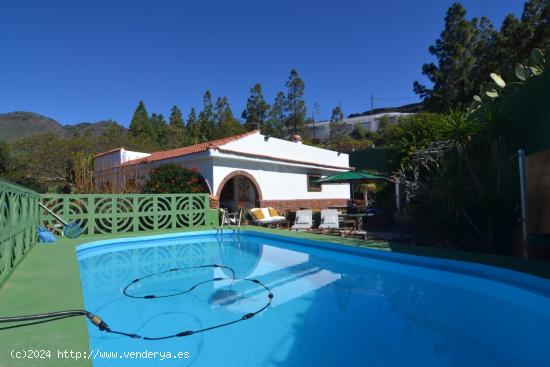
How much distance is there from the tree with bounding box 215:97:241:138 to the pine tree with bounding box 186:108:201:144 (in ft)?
11.7

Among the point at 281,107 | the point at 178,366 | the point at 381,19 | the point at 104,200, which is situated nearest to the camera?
the point at 178,366

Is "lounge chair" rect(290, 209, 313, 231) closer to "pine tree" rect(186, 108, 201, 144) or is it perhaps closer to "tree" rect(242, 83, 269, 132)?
"tree" rect(242, 83, 269, 132)

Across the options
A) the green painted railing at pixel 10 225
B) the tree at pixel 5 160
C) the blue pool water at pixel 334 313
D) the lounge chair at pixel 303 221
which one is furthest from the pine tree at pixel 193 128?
the green painted railing at pixel 10 225

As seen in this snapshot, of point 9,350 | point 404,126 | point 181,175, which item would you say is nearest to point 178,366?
point 9,350

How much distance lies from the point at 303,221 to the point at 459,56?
22.8 meters

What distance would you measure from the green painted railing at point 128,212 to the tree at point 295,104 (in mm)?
30887

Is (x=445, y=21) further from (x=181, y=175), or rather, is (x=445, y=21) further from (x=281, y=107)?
(x=181, y=175)

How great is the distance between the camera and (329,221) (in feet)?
41.5

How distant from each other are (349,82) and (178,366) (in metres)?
Answer: 29.9

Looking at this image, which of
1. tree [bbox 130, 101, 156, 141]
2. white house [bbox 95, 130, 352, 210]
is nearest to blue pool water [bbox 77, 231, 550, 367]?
white house [bbox 95, 130, 352, 210]

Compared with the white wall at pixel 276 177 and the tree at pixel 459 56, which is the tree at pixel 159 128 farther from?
the tree at pixel 459 56

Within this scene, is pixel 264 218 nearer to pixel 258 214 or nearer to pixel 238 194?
pixel 258 214

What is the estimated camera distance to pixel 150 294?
6.31 metres

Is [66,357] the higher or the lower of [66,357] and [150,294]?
the higher
